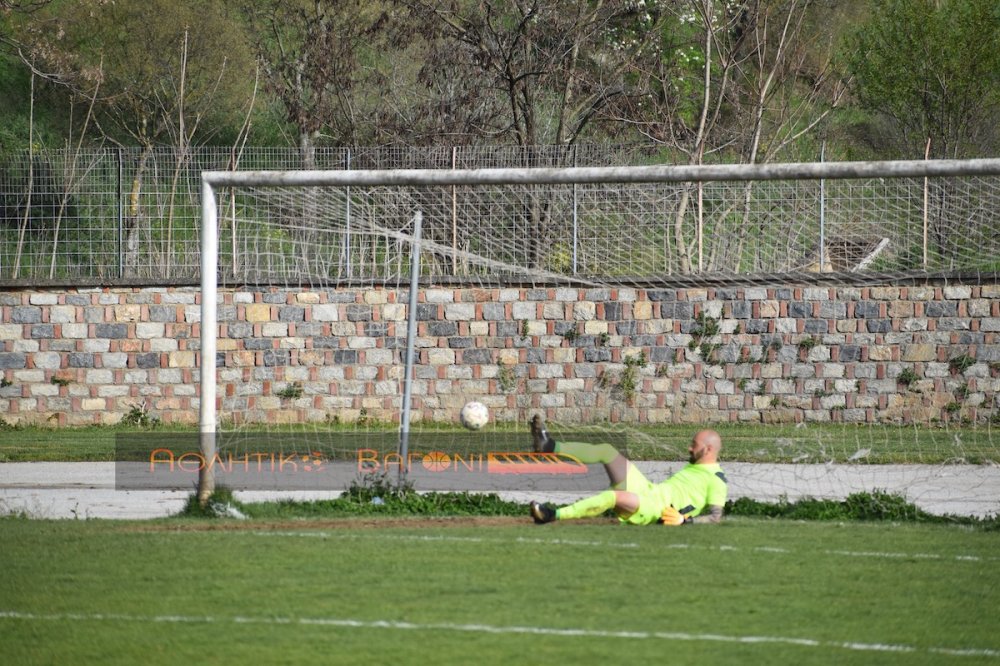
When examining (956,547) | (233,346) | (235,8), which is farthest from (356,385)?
(235,8)

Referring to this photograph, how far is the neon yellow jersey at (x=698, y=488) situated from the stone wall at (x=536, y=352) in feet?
21.9

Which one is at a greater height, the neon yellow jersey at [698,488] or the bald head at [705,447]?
the bald head at [705,447]

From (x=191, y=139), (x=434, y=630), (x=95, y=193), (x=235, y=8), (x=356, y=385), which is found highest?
(x=235, y=8)

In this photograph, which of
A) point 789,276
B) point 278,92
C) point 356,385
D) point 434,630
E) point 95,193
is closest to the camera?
point 434,630

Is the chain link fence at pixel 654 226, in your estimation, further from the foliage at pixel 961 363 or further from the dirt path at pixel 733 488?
the dirt path at pixel 733 488

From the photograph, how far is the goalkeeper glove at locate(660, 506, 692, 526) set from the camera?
28.0ft

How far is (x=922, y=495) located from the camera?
10.9 meters

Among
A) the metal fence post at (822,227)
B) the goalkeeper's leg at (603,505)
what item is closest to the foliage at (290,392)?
the metal fence post at (822,227)

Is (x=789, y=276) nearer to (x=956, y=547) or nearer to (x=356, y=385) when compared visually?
(x=356, y=385)

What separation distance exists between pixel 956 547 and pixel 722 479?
5.38 ft

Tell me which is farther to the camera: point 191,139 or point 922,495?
point 191,139

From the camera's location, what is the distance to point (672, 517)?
8547mm

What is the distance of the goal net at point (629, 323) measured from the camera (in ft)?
44.2

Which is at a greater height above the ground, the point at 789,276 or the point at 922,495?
the point at 789,276
